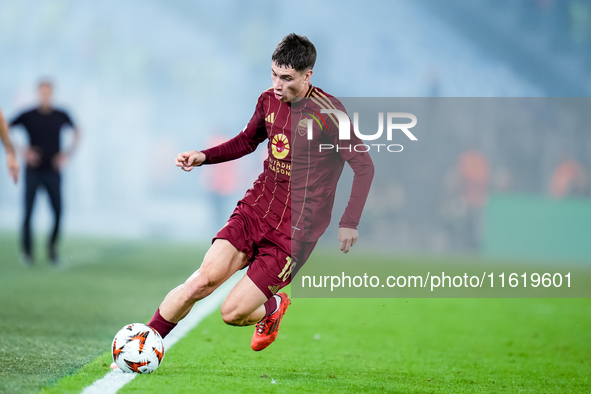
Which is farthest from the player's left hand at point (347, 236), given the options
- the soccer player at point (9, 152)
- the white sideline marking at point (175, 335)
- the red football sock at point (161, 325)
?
the soccer player at point (9, 152)

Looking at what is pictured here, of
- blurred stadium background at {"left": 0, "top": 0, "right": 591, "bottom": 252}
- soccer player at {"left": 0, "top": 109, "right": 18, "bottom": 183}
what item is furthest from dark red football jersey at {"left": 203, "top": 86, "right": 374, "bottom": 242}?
blurred stadium background at {"left": 0, "top": 0, "right": 591, "bottom": 252}

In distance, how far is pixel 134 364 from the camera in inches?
148

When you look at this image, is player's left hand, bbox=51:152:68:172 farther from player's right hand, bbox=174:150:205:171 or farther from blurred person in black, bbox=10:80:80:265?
Answer: player's right hand, bbox=174:150:205:171

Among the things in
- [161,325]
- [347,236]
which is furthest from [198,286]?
[347,236]

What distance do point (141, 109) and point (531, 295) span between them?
49.1 feet

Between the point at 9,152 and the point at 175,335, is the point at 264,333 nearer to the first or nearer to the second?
the point at 175,335

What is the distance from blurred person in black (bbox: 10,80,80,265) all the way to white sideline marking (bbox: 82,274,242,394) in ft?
9.30

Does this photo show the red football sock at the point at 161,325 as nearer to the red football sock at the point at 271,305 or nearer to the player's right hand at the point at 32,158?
the red football sock at the point at 271,305

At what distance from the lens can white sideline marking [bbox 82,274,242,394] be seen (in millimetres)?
3444

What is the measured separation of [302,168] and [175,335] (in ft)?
6.18

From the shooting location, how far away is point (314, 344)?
17.6ft

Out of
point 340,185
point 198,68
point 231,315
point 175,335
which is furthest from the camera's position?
point 198,68

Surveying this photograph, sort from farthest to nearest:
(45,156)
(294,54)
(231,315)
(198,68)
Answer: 1. (198,68)
2. (45,156)
3. (231,315)
4. (294,54)

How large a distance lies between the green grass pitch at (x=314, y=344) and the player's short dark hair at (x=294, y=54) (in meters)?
1.81
